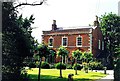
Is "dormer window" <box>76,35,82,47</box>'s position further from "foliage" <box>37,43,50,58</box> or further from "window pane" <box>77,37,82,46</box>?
"foliage" <box>37,43,50,58</box>

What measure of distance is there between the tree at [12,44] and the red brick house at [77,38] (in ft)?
101

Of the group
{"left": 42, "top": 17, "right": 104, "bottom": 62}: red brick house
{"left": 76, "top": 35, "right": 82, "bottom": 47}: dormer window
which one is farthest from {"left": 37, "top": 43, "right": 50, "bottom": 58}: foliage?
{"left": 76, "top": 35, "right": 82, "bottom": 47}: dormer window

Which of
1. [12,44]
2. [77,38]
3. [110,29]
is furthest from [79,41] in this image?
[12,44]

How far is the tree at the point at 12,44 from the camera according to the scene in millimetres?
12375

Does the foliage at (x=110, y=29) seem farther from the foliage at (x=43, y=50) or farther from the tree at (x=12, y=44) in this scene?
the tree at (x=12, y=44)

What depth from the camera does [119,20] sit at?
50.4m

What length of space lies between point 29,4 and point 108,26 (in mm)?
37412

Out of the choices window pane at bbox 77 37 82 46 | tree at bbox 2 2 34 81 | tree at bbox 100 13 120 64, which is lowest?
tree at bbox 2 2 34 81

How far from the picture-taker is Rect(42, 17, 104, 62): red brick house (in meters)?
43.6

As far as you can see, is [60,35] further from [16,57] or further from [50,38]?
[16,57]

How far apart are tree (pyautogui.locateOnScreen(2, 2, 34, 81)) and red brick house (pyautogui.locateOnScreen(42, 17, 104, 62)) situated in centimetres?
3092

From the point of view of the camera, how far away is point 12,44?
12383 mm

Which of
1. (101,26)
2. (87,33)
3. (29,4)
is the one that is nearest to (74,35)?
(87,33)

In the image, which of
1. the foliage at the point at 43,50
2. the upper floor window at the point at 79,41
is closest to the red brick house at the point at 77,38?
the upper floor window at the point at 79,41
